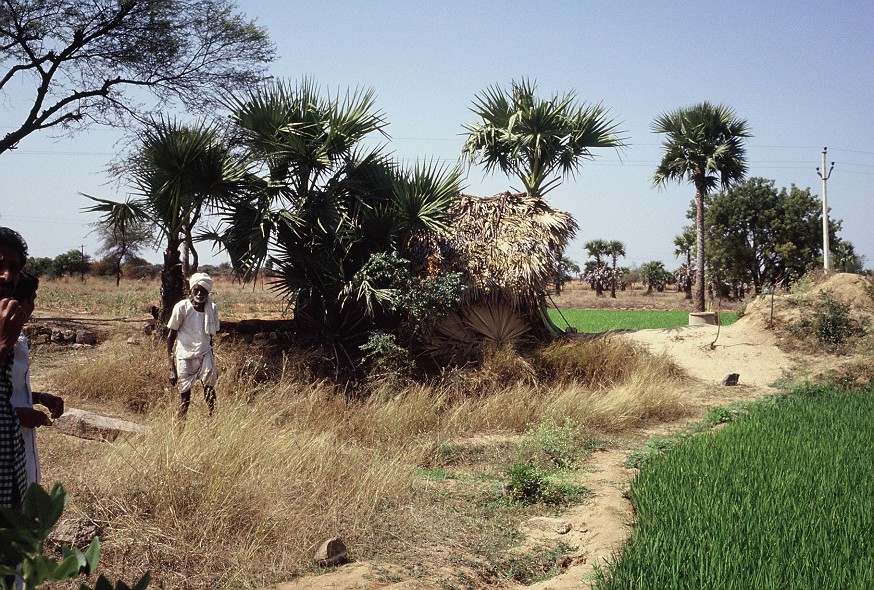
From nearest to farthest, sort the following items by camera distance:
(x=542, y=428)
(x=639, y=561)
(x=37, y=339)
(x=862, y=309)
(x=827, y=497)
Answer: (x=639, y=561) < (x=827, y=497) < (x=542, y=428) < (x=37, y=339) < (x=862, y=309)

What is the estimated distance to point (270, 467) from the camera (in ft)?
19.2

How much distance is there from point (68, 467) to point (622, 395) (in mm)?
7195

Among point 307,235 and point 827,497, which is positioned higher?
point 307,235

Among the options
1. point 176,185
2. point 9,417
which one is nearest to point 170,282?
point 176,185

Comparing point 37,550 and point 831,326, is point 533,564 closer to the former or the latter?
point 37,550

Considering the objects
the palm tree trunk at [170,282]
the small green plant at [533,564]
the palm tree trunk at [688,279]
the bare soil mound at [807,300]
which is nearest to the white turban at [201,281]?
the palm tree trunk at [170,282]

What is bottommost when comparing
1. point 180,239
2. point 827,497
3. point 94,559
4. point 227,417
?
point 827,497

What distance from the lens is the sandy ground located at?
15.4 feet

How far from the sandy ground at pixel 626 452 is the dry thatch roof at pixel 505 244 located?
3345 mm

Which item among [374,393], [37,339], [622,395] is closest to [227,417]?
[374,393]

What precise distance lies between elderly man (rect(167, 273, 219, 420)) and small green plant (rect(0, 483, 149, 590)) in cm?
675

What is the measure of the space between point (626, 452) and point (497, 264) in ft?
14.9

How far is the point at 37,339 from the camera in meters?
13.4

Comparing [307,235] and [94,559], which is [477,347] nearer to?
[307,235]
